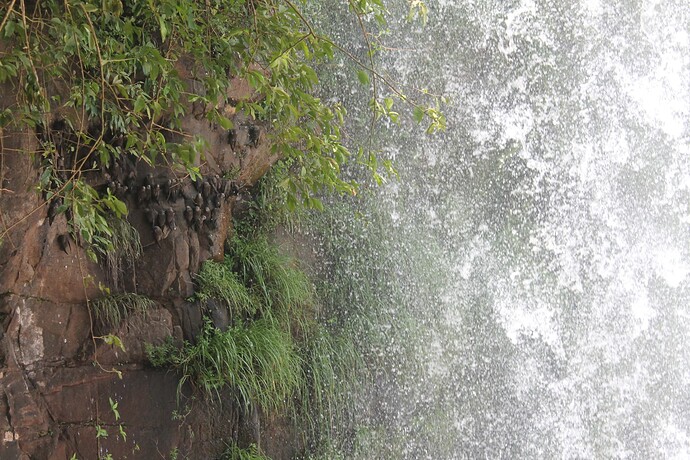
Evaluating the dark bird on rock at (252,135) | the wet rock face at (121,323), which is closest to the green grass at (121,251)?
the wet rock face at (121,323)

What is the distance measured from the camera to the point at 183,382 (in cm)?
396

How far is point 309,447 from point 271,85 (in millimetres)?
2187

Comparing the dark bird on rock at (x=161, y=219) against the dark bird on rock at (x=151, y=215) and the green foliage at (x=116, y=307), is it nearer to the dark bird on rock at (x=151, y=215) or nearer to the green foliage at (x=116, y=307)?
the dark bird on rock at (x=151, y=215)

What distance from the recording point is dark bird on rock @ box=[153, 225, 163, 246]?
3969 millimetres

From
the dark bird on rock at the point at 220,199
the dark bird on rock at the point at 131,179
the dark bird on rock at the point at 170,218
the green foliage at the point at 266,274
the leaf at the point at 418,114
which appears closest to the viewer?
the leaf at the point at 418,114

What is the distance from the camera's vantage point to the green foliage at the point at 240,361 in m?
3.96

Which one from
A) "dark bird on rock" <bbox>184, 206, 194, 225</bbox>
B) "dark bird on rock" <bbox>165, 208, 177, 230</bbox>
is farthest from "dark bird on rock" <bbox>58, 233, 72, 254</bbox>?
"dark bird on rock" <bbox>184, 206, 194, 225</bbox>

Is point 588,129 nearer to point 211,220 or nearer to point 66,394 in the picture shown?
point 211,220

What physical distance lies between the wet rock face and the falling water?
3.34ft

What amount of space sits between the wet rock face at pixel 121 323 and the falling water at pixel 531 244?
102cm

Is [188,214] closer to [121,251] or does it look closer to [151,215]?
[151,215]

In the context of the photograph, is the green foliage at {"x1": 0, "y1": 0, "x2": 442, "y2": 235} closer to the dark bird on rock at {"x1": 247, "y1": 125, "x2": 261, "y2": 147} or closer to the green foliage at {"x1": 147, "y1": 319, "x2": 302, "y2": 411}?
the dark bird on rock at {"x1": 247, "y1": 125, "x2": 261, "y2": 147}

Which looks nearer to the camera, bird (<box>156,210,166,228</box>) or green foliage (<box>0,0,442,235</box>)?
green foliage (<box>0,0,442,235</box>)

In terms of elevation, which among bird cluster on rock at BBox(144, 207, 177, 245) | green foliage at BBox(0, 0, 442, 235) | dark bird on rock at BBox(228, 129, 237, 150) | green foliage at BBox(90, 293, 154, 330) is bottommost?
green foliage at BBox(90, 293, 154, 330)
